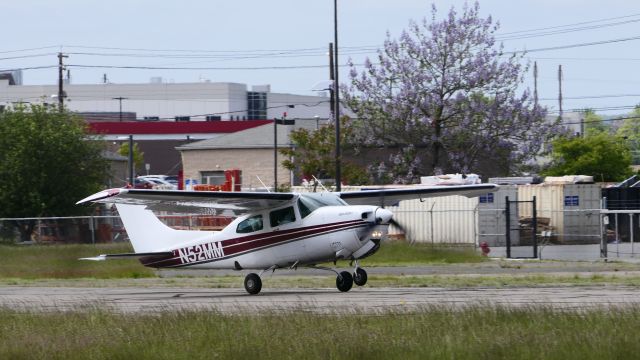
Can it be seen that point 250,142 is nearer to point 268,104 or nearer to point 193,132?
point 193,132

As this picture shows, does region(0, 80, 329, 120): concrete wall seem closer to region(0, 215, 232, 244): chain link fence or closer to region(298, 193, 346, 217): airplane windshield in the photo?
region(0, 215, 232, 244): chain link fence

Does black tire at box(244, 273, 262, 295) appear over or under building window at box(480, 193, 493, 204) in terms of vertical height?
under

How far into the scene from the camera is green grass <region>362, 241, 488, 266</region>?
36.8 m

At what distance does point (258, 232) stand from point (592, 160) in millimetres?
43623

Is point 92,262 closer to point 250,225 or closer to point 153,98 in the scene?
point 250,225

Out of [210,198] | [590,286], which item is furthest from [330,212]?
[590,286]

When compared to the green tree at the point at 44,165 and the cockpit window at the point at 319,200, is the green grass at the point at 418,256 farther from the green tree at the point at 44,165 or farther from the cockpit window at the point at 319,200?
the green tree at the point at 44,165

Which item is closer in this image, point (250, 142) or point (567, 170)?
point (567, 170)

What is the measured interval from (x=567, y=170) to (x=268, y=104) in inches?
3937

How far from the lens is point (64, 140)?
54312 millimetres

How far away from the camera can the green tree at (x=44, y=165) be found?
53.0 m

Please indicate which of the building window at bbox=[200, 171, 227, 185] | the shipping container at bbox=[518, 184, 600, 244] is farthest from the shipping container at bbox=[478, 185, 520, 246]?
the building window at bbox=[200, 171, 227, 185]

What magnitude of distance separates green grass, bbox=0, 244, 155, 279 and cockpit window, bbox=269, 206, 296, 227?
9059 mm

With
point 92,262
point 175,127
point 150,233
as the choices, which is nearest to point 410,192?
point 150,233
